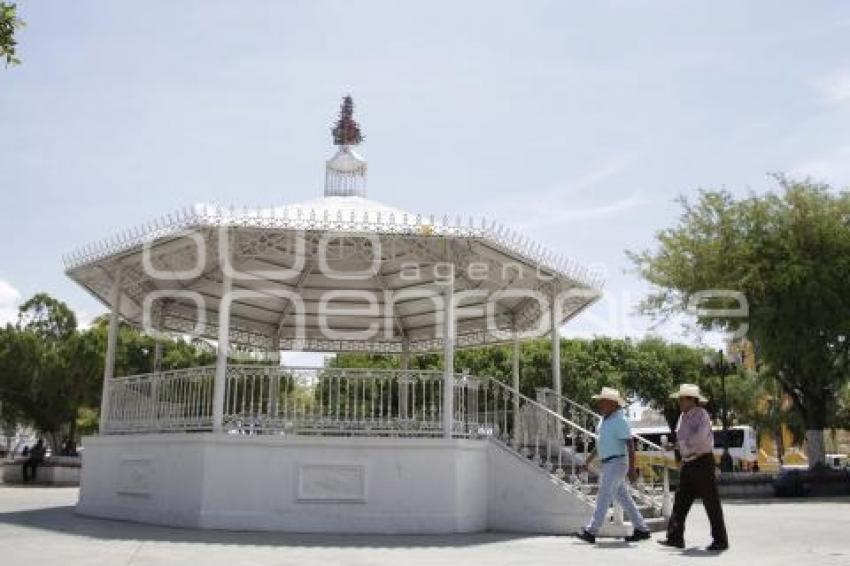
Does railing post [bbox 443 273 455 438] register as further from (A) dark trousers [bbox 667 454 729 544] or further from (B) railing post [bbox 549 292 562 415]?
(A) dark trousers [bbox 667 454 729 544]

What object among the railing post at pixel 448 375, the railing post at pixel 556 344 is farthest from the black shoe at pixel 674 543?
the railing post at pixel 556 344

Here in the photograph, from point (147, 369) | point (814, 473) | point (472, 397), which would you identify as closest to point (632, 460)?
point (472, 397)

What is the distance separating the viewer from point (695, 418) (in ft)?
29.2

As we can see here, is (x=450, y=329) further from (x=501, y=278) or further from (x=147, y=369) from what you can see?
(x=147, y=369)

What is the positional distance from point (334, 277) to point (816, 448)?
51.9 ft

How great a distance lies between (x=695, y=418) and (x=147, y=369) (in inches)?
1411

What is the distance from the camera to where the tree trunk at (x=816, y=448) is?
22617 mm

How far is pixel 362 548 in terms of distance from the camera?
8.96 m

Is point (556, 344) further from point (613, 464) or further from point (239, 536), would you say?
point (239, 536)

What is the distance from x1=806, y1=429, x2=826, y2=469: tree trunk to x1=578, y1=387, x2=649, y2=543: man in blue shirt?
15.7 metres

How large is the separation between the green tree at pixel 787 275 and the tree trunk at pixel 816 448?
1.0 inches

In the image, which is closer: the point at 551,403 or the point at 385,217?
the point at 385,217

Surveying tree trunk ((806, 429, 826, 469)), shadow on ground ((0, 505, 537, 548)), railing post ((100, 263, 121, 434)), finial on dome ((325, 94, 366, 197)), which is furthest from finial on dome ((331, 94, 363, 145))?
tree trunk ((806, 429, 826, 469))

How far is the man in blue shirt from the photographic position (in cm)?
928
